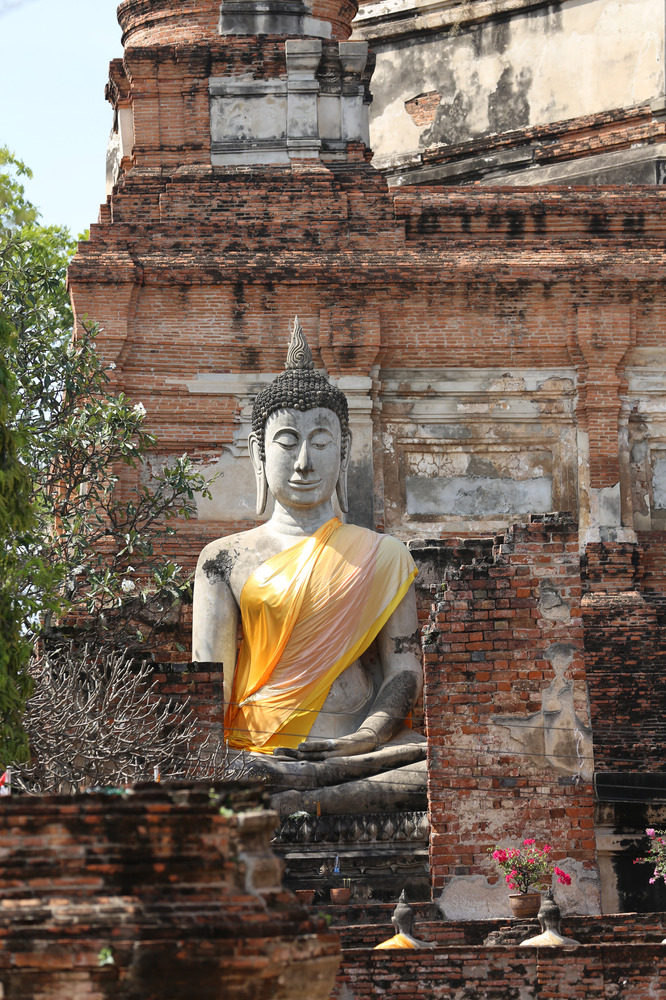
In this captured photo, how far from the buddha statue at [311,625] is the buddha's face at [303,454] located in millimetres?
11

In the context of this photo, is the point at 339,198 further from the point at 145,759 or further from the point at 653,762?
the point at 145,759

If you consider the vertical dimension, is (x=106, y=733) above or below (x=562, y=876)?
above

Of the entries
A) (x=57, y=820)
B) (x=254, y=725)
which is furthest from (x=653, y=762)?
(x=57, y=820)

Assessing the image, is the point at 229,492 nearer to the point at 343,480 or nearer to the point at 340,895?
the point at 343,480

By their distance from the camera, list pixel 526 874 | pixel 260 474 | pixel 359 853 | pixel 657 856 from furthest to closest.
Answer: pixel 260 474 < pixel 359 853 < pixel 657 856 < pixel 526 874

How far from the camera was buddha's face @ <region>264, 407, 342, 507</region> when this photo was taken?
47.7 ft

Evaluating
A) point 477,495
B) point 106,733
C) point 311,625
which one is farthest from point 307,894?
point 477,495

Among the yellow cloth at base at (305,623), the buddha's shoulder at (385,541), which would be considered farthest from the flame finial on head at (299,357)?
the yellow cloth at base at (305,623)

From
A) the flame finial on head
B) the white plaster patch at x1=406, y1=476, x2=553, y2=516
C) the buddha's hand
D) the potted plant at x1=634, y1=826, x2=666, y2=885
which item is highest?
the flame finial on head

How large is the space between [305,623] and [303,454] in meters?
1.32

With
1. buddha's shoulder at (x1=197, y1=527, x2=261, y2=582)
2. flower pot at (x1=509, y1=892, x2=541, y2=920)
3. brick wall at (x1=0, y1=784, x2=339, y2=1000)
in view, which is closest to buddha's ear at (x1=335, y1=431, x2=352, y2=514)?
buddha's shoulder at (x1=197, y1=527, x2=261, y2=582)

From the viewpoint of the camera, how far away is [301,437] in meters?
14.6

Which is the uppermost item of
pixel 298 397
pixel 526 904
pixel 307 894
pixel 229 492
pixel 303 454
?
pixel 298 397

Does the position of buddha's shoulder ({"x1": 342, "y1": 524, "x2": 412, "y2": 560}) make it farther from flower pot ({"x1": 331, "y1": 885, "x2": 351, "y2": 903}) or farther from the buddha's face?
flower pot ({"x1": 331, "y1": 885, "x2": 351, "y2": 903})
